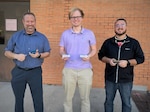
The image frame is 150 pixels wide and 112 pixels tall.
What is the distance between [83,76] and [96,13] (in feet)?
8.59

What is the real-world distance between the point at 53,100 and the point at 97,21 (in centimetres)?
217

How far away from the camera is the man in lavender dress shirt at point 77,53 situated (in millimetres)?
3391

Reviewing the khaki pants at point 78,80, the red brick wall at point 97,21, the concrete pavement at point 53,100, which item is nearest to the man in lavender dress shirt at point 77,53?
the khaki pants at point 78,80

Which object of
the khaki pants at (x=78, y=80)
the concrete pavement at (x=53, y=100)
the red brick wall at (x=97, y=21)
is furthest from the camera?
the red brick wall at (x=97, y=21)

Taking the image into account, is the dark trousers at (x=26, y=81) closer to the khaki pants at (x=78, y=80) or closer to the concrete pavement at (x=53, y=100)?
the khaki pants at (x=78, y=80)

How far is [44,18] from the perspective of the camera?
5895mm

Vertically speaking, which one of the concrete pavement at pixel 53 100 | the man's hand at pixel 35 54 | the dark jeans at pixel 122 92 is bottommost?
the concrete pavement at pixel 53 100

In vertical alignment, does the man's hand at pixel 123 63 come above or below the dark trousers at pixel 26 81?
above

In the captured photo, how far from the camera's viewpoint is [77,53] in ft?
11.3

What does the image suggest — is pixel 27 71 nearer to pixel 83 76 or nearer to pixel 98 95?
pixel 83 76

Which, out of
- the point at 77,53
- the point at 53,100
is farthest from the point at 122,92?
the point at 53,100

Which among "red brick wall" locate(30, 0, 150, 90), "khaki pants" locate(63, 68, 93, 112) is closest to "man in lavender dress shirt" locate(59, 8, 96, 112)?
"khaki pants" locate(63, 68, 93, 112)

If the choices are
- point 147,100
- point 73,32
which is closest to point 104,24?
point 147,100

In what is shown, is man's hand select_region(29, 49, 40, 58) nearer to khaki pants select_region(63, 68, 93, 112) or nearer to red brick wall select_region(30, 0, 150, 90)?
khaki pants select_region(63, 68, 93, 112)
